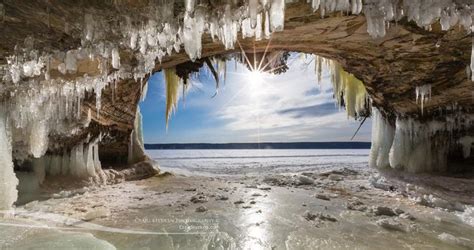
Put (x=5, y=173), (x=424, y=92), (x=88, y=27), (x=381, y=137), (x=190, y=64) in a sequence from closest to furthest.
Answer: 1. (x=88, y=27)
2. (x=5, y=173)
3. (x=424, y=92)
4. (x=190, y=64)
5. (x=381, y=137)

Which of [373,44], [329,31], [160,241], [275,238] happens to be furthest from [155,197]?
[373,44]

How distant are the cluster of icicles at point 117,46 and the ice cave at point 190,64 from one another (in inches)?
0.6

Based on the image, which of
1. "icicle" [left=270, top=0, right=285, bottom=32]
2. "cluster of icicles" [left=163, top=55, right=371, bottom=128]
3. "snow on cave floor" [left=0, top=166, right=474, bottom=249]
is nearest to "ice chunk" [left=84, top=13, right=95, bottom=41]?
"icicle" [left=270, top=0, right=285, bottom=32]

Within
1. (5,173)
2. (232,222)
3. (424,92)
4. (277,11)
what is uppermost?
(277,11)

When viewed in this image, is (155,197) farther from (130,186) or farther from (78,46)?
(78,46)

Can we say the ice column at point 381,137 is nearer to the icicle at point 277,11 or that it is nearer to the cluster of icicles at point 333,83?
the cluster of icicles at point 333,83

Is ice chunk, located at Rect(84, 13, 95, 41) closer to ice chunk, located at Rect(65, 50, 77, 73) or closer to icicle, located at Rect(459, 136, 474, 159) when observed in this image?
ice chunk, located at Rect(65, 50, 77, 73)

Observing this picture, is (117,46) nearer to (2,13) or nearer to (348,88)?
(2,13)

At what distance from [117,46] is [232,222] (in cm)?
256

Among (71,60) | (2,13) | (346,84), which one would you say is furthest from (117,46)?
(346,84)

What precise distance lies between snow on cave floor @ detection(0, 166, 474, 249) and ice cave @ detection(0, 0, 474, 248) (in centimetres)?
130

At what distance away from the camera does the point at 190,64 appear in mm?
7473

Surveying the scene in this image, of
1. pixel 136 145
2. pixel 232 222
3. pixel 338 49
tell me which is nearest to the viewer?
pixel 232 222

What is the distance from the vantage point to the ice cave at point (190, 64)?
315cm
